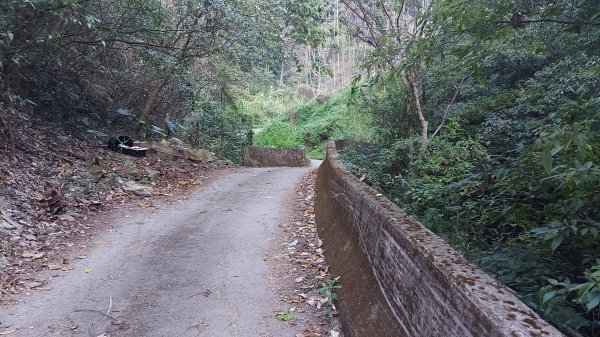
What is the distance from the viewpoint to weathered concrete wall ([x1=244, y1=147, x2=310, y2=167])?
23328 mm

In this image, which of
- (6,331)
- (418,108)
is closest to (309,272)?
(6,331)

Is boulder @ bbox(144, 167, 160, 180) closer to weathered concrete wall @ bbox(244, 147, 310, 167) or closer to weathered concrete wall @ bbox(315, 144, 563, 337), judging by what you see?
weathered concrete wall @ bbox(315, 144, 563, 337)

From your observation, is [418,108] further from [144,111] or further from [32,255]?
[32,255]

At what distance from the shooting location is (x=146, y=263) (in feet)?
19.6

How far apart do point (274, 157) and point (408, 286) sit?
2128cm

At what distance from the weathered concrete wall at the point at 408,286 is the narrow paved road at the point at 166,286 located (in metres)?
0.88

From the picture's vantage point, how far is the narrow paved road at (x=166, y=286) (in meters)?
4.27

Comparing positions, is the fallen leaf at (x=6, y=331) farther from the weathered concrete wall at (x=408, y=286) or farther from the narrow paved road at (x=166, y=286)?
the weathered concrete wall at (x=408, y=286)

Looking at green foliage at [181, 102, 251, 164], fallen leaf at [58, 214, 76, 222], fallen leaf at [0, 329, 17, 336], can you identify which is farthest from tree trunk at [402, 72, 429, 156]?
green foliage at [181, 102, 251, 164]

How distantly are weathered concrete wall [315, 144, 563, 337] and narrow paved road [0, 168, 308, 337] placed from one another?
878 mm

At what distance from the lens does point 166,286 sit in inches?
205

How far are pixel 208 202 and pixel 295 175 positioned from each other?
5962 millimetres

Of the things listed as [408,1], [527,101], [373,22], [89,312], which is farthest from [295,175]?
[89,312]

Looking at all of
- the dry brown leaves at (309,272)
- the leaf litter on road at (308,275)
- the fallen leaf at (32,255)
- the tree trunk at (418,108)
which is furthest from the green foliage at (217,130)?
the fallen leaf at (32,255)
